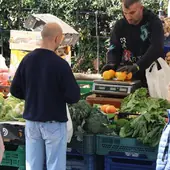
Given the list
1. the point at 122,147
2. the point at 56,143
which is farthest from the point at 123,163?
the point at 56,143

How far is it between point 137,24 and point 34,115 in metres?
1.91

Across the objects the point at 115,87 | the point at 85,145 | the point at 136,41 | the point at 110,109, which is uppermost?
the point at 136,41

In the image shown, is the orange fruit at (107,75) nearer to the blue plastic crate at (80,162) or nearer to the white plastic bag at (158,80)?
the white plastic bag at (158,80)

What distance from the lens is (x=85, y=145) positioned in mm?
3760

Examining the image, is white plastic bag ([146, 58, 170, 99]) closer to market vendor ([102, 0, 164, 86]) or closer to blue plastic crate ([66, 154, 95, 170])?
market vendor ([102, 0, 164, 86])

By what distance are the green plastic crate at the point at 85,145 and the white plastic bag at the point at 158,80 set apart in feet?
4.08

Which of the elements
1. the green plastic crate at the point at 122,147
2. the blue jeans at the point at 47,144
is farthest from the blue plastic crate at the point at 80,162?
the blue jeans at the point at 47,144

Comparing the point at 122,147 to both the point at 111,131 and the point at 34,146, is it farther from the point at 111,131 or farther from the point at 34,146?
the point at 34,146

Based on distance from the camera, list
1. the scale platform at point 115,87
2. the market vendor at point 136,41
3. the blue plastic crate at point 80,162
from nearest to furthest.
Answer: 1. the blue plastic crate at point 80,162
2. the scale platform at point 115,87
3. the market vendor at point 136,41

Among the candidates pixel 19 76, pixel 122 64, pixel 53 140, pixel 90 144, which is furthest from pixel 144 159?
pixel 122 64

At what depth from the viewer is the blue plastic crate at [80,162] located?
12.4 feet

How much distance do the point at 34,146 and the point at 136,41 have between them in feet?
6.22

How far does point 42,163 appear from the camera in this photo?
3787mm

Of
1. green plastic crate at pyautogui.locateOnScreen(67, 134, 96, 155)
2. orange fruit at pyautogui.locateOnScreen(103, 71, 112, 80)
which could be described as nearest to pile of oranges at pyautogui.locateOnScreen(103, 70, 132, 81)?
orange fruit at pyautogui.locateOnScreen(103, 71, 112, 80)
